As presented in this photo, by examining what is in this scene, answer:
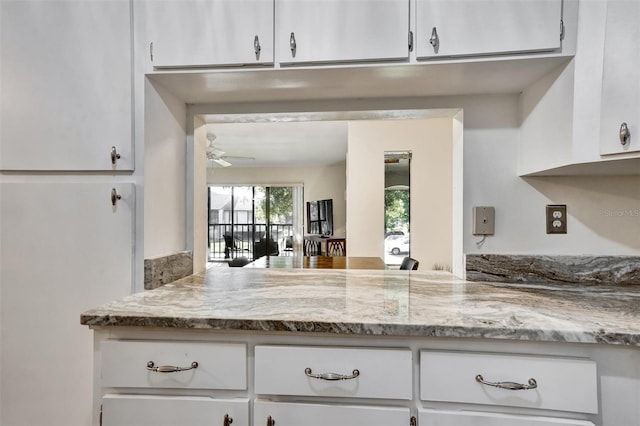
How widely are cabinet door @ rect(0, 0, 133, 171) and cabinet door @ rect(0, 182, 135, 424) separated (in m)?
0.12

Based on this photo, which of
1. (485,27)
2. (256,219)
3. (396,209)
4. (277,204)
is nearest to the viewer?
(485,27)

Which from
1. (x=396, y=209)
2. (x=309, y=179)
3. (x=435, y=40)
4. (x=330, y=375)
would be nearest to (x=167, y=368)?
(x=330, y=375)

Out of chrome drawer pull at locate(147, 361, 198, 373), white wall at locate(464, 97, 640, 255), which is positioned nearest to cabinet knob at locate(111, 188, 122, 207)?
chrome drawer pull at locate(147, 361, 198, 373)

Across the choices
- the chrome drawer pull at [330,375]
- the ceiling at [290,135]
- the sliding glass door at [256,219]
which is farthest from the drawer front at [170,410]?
the sliding glass door at [256,219]

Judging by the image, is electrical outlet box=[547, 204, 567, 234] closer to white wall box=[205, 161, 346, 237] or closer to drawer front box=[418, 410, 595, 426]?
drawer front box=[418, 410, 595, 426]

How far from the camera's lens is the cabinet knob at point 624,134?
890 mm

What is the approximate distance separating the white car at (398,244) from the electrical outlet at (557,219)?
7.07 ft

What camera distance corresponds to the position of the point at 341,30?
42.8 inches

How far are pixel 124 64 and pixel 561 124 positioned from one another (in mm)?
1604

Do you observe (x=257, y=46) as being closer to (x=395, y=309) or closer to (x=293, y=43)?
(x=293, y=43)

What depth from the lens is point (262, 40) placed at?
3.66ft

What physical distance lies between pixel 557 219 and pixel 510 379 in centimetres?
83

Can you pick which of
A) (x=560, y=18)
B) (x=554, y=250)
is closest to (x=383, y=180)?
(x=554, y=250)

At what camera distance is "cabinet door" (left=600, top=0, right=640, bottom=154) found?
0.88 m
